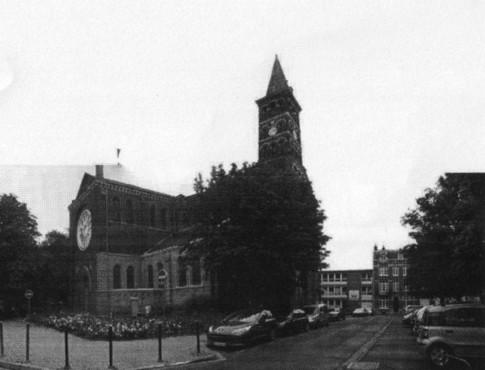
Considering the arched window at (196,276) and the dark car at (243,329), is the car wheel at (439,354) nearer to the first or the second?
the dark car at (243,329)

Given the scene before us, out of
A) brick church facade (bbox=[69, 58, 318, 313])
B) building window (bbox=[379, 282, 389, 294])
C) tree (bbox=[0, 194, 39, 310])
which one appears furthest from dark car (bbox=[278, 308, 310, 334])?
building window (bbox=[379, 282, 389, 294])

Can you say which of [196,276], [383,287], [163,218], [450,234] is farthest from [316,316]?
[383,287]

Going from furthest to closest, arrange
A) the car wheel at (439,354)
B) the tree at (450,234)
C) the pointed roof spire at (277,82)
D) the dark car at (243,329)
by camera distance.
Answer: the pointed roof spire at (277,82) < the tree at (450,234) < the dark car at (243,329) < the car wheel at (439,354)

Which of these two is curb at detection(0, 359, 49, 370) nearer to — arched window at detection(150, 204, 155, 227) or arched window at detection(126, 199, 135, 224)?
arched window at detection(126, 199, 135, 224)

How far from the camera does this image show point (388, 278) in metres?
100

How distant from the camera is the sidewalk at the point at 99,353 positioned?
1373cm

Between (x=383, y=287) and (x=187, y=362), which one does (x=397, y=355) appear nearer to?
(x=187, y=362)

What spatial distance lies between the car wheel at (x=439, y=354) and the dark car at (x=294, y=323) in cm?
1201

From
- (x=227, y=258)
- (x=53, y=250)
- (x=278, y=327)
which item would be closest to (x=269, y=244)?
(x=227, y=258)

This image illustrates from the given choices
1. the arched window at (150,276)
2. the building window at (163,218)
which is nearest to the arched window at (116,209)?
the arched window at (150,276)

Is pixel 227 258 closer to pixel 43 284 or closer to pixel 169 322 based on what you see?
pixel 169 322

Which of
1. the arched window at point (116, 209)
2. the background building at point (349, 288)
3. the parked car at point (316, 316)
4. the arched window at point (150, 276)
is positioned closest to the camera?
the parked car at point (316, 316)

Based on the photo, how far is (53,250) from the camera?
52.4 meters

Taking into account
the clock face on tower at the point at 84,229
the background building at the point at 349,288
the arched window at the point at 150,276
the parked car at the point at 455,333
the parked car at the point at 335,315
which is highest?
the clock face on tower at the point at 84,229
